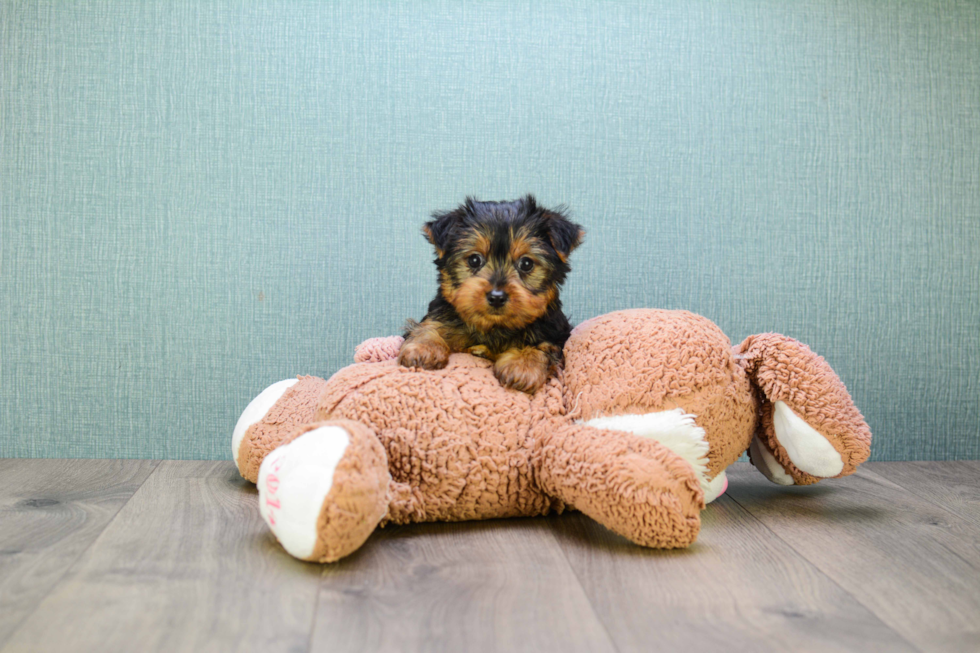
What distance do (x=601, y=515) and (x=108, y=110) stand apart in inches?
79.5

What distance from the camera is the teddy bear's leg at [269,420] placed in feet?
6.59

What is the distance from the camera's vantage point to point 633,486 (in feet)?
4.85

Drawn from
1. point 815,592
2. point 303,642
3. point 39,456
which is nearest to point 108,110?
point 39,456

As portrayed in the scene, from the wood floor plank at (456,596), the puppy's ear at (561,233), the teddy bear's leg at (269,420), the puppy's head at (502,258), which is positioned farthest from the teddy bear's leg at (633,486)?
the teddy bear's leg at (269,420)

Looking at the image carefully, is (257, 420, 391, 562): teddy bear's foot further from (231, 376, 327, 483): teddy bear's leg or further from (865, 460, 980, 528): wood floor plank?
(865, 460, 980, 528): wood floor plank

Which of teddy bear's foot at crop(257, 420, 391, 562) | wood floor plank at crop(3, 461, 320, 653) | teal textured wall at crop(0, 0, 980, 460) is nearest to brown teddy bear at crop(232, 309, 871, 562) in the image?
teddy bear's foot at crop(257, 420, 391, 562)

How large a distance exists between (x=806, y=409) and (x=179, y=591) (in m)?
1.45

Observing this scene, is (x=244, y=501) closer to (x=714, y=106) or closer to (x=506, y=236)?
(x=506, y=236)

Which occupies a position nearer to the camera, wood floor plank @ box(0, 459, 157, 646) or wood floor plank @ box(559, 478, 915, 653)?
wood floor plank @ box(559, 478, 915, 653)

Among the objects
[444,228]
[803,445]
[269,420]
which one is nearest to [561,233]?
[444,228]

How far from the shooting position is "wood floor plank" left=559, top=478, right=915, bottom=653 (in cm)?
119

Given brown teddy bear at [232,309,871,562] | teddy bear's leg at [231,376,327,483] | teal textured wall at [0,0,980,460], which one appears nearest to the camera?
brown teddy bear at [232,309,871,562]

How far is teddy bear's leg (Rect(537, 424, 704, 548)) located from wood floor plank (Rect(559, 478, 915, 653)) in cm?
7

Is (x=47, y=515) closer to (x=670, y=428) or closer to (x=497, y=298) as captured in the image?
(x=497, y=298)
